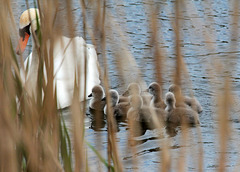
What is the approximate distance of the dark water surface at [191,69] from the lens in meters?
1.65

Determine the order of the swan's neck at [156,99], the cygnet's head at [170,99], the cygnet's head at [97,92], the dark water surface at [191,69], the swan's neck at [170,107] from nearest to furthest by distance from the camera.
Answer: the dark water surface at [191,69] → the cygnet's head at [170,99] → the swan's neck at [170,107] → the swan's neck at [156,99] → the cygnet's head at [97,92]

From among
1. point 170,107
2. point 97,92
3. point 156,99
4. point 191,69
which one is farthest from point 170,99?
point 191,69

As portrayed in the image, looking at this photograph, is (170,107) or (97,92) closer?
(170,107)

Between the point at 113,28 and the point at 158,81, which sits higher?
the point at 113,28

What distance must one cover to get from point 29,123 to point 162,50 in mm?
504

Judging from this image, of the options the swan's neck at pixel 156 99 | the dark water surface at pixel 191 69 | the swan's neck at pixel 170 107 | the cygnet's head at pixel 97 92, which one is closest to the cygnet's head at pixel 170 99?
the swan's neck at pixel 170 107

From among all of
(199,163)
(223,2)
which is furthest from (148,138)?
(223,2)

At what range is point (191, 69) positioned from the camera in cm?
684

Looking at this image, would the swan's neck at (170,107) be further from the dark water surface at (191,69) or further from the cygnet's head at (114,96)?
the cygnet's head at (114,96)

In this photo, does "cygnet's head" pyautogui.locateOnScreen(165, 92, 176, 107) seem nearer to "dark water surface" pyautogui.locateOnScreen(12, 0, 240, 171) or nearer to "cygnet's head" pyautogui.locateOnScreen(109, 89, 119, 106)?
"dark water surface" pyautogui.locateOnScreen(12, 0, 240, 171)

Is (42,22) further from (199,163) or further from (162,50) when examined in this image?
(199,163)

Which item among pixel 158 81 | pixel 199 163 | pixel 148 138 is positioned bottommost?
pixel 148 138

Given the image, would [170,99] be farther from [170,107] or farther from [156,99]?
[156,99]

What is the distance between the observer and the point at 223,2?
880 centimetres
